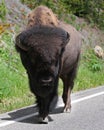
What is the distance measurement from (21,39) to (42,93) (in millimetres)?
998

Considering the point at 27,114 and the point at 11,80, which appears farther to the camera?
the point at 11,80

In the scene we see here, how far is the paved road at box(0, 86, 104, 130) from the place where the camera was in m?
8.84

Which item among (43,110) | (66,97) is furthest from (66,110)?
(43,110)

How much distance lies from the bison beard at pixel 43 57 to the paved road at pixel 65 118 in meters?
0.33

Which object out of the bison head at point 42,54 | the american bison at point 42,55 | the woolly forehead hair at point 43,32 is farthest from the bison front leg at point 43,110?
the woolly forehead hair at point 43,32

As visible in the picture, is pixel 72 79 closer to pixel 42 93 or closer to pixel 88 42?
pixel 42 93

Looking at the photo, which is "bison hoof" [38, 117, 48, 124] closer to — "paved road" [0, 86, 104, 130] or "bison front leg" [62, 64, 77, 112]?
"paved road" [0, 86, 104, 130]

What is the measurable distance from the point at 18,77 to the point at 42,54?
5092mm

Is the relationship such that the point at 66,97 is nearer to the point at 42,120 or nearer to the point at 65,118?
the point at 65,118

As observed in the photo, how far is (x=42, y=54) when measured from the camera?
27.8ft

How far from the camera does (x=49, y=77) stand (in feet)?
27.9

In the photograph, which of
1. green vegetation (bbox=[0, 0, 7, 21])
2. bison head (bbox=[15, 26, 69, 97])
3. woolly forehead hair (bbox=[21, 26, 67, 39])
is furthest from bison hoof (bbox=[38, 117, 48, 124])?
green vegetation (bbox=[0, 0, 7, 21])

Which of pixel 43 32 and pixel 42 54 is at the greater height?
pixel 43 32

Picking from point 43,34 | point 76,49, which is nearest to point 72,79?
point 76,49
